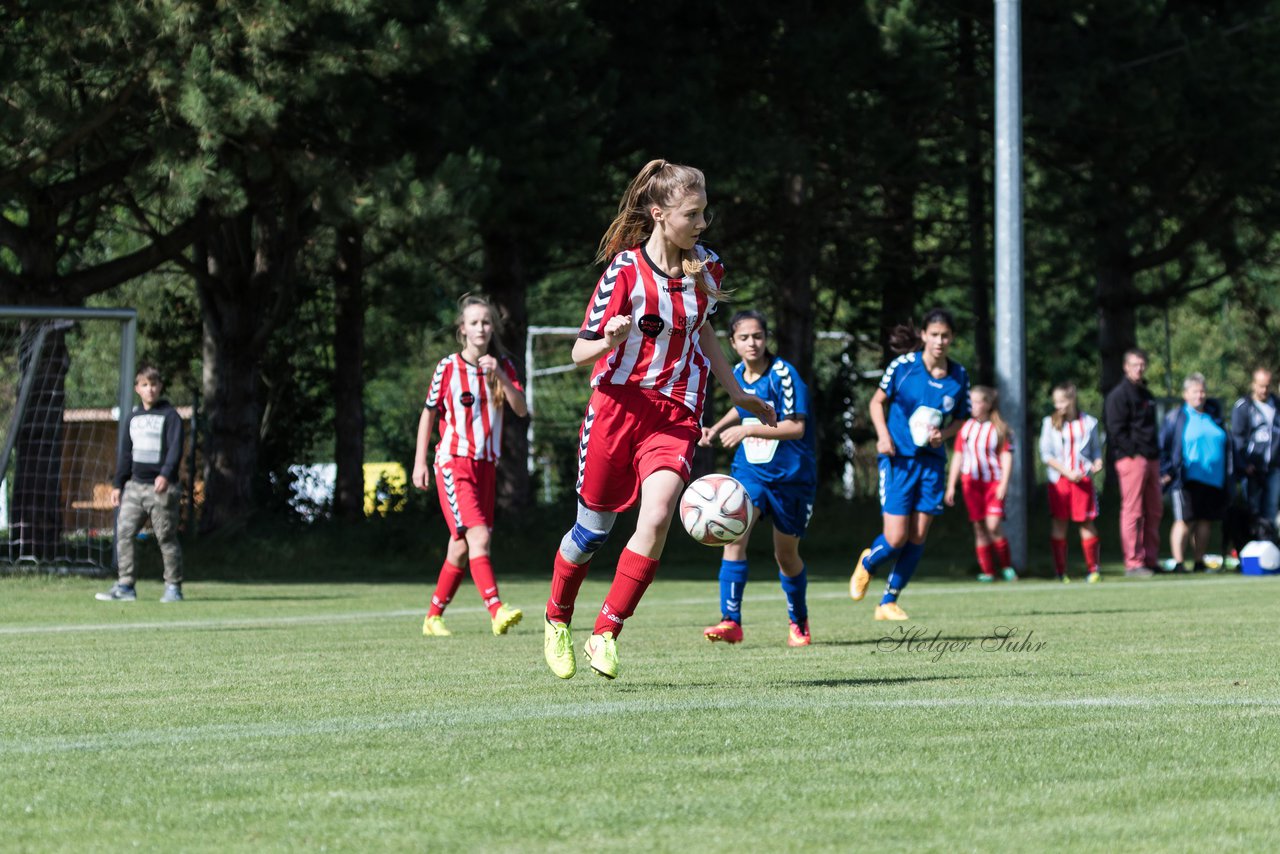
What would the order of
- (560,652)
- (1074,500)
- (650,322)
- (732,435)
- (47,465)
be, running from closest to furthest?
(650,322) < (560,652) < (732,435) < (1074,500) < (47,465)

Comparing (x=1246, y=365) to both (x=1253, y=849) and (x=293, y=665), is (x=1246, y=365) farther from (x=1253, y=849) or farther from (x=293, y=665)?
(x=1253, y=849)

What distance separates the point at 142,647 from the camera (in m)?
10.1

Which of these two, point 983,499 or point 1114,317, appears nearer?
point 983,499

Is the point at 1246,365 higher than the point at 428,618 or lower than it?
higher

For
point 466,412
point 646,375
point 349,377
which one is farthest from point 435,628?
point 349,377

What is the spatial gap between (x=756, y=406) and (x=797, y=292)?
60.5 feet

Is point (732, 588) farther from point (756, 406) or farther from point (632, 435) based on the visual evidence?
point (632, 435)

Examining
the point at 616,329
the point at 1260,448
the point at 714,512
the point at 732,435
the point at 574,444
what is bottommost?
the point at 714,512

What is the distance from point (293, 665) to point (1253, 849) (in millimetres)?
5582

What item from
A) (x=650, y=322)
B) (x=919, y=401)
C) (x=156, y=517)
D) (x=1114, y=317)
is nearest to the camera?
(x=650, y=322)

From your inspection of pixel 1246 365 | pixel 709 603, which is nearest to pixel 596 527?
pixel 709 603

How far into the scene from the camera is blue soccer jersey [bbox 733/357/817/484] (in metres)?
9.84

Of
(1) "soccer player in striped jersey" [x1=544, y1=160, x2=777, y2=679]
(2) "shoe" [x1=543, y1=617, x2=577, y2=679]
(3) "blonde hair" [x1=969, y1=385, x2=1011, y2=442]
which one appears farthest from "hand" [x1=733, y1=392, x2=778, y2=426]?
(3) "blonde hair" [x1=969, y1=385, x2=1011, y2=442]

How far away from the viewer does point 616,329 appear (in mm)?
6832
